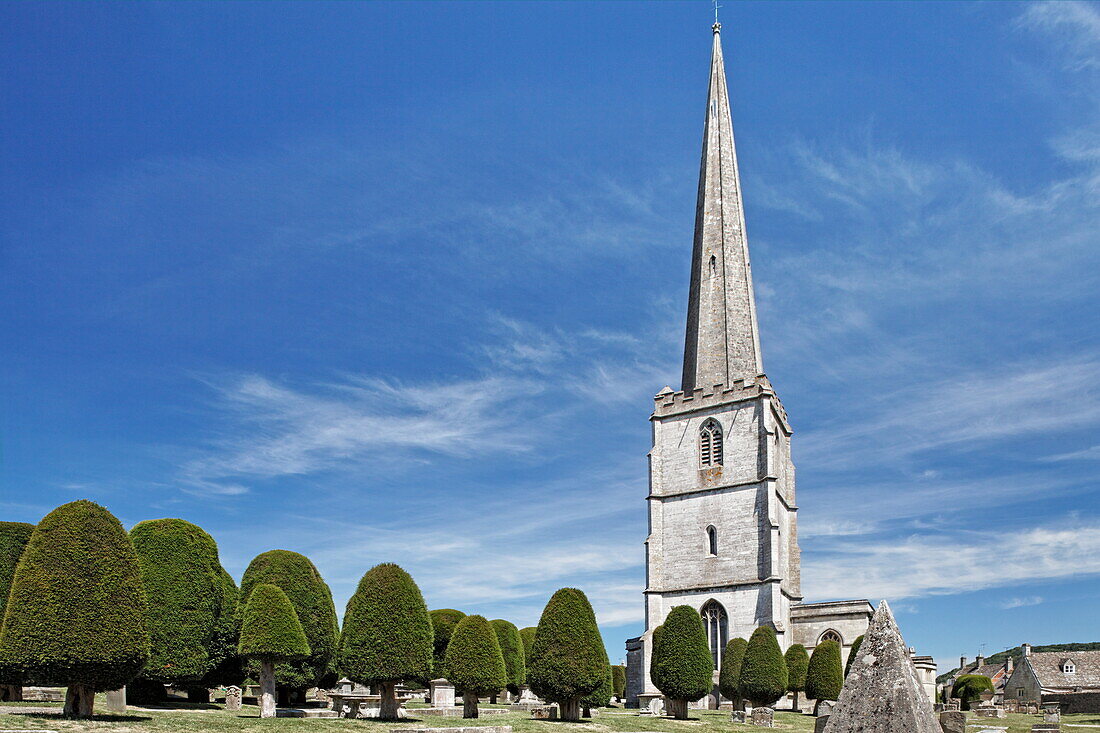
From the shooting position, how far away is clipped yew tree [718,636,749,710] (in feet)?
125

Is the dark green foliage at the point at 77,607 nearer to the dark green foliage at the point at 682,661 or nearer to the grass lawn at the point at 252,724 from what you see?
the grass lawn at the point at 252,724

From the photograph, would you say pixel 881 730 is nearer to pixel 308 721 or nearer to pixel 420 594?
pixel 308 721

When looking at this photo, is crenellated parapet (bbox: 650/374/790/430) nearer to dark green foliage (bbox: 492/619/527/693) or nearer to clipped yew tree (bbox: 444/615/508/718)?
dark green foliage (bbox: 492/619/527/693)

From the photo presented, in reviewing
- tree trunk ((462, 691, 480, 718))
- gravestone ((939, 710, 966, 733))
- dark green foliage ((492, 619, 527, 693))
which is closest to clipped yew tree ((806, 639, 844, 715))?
dark green foliage ((492, 619, 527, 693))

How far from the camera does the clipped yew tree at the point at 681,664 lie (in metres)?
30.4

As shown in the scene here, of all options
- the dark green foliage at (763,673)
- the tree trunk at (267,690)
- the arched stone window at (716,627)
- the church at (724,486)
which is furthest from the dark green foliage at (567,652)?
the arched stone window at (716,627)

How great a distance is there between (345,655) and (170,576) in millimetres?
5673

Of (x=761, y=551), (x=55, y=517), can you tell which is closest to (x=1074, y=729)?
(x=761, y=551)

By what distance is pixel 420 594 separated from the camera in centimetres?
2367

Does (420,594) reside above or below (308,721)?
above

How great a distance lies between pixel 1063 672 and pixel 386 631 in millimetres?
65408

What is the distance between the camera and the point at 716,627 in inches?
1857

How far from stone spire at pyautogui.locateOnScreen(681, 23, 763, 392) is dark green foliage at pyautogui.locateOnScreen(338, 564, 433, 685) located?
32.2m

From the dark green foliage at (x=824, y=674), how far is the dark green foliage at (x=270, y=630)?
2546 centimetres
